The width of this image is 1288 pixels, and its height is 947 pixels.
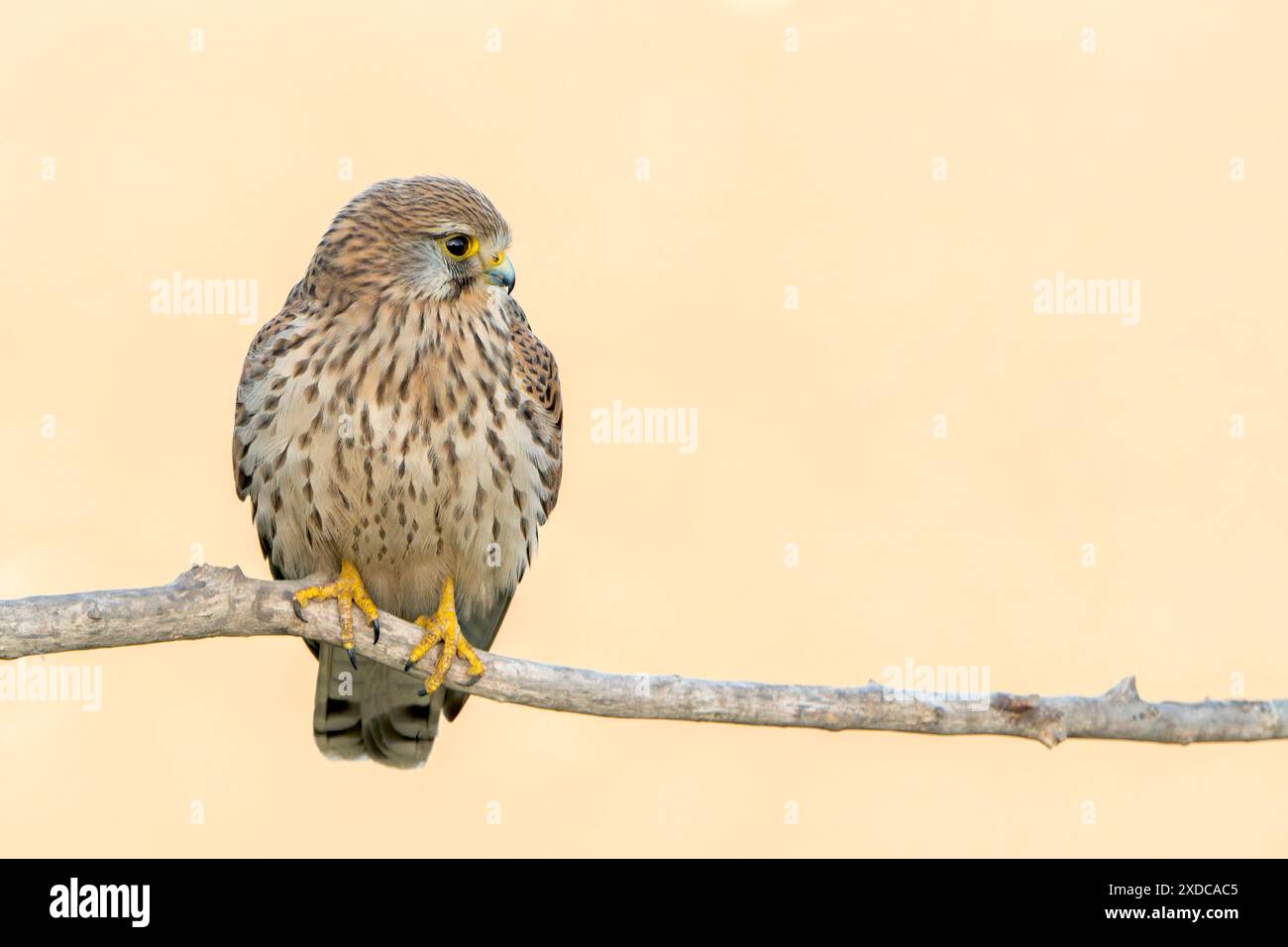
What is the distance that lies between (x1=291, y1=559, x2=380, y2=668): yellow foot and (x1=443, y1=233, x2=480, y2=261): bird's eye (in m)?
1.01

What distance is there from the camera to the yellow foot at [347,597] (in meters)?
4.48

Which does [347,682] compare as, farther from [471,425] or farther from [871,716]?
[871,716]

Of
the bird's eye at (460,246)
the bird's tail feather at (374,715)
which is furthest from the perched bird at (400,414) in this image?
the bird's tail feather at (374,715)

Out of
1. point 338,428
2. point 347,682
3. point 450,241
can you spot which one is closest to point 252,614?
point 338,428

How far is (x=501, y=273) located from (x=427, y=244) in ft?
0.80

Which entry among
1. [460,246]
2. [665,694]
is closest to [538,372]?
[460,246]

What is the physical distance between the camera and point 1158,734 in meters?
4.50

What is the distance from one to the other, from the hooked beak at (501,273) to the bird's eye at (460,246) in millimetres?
Answer: 73

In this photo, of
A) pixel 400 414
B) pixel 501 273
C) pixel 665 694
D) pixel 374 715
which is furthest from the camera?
pixel 374 715

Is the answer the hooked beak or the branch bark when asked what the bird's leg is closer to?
the branch bark

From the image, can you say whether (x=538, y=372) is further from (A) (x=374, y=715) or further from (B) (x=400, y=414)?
(A) (x=374, y=715)

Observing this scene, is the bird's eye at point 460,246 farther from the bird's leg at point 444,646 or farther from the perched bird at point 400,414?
the bird's leg at point 444,646

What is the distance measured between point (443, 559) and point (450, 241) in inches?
39.4

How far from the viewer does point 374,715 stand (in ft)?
16.8
